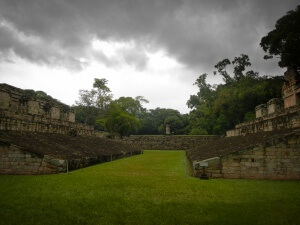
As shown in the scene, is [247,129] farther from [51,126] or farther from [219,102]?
[219,102]

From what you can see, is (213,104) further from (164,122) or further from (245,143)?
(245,143)

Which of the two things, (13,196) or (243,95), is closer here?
(13,196)

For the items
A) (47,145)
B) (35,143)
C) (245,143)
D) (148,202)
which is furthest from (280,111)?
(35,143)

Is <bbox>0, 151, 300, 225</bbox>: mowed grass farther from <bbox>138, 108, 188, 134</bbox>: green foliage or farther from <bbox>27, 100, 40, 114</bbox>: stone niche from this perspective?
<bbox>138, 108, 188, 134</bbox>: green foliage

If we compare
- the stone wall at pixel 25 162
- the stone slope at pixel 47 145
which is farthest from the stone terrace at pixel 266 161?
the stone slope at pixel 47 145

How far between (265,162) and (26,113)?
44.5 ft

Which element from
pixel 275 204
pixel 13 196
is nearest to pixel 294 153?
pixel 275 204

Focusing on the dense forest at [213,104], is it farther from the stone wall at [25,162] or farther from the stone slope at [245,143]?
the stone wall at [25,162]

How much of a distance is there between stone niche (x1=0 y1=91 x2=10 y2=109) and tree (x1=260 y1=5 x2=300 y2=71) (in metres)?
22.2

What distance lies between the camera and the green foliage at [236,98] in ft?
95.2

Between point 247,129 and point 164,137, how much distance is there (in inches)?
892

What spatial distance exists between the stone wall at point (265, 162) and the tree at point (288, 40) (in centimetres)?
1450

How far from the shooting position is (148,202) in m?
5.05

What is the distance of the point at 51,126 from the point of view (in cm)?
1573
